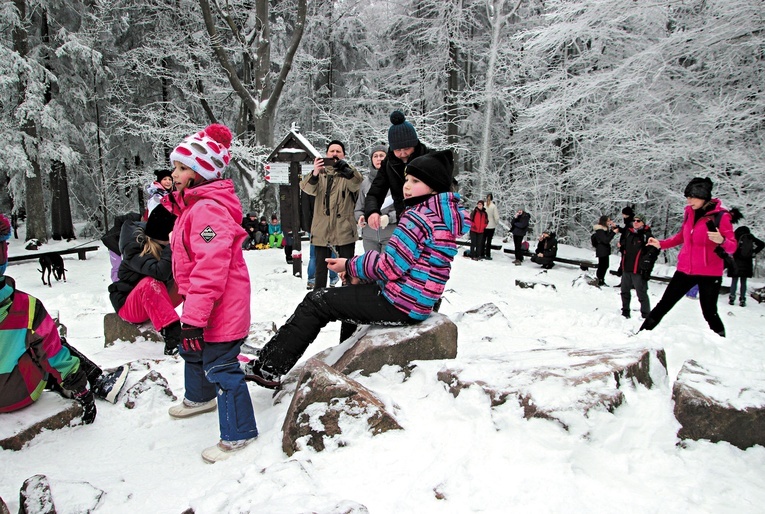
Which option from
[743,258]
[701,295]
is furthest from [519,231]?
[701,295]

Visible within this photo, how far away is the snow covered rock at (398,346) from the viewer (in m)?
3.03

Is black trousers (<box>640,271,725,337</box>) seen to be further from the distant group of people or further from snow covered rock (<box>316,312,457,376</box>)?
snow covered rock (<box>316,312,457,376</box>)

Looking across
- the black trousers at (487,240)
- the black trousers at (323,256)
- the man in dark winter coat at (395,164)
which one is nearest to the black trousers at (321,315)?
the man in dark winter coat at (395,164)

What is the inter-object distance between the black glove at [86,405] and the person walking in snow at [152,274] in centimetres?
110

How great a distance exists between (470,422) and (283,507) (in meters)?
1.03

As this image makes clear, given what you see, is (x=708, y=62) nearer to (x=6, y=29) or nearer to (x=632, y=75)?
(x=632, y=75)

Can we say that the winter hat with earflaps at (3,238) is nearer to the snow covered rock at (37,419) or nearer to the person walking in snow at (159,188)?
the snow covered rock at (37,419)

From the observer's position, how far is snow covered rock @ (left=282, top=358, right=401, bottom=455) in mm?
2344

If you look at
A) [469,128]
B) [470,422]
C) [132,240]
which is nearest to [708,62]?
[470,422]

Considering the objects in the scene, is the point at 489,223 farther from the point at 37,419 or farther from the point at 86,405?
the point at 37,419

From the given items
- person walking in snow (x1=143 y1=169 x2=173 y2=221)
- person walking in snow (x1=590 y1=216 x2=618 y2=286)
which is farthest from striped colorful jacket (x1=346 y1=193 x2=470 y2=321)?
person walking in snow (x1=590 y1=216 x2=618 y2=286)

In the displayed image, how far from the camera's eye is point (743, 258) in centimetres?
838

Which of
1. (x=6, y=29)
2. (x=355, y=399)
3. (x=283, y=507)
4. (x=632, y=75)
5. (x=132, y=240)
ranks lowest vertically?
(x=283, y=507)

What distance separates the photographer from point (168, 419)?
10.1 feet
